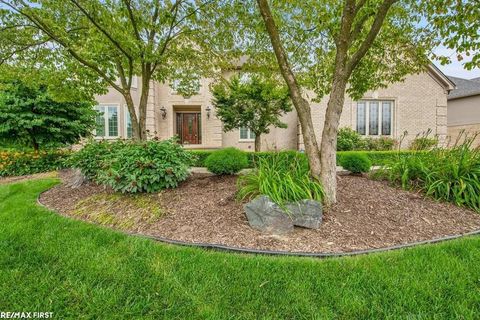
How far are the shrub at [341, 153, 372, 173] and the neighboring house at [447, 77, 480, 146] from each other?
1447cm

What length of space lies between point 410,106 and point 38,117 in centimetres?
1752

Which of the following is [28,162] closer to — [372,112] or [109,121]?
[109,121]

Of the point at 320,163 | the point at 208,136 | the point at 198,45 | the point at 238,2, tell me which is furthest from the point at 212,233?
the point at 208,136

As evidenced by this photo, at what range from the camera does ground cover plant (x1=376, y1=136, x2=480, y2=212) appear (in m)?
3.94

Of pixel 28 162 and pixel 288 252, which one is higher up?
pixel 28 162

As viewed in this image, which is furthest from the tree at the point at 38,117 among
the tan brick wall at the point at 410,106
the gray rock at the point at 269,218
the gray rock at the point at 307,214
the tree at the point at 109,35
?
the tan brick wall at the point at 410,106

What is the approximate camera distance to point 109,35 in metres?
4.55

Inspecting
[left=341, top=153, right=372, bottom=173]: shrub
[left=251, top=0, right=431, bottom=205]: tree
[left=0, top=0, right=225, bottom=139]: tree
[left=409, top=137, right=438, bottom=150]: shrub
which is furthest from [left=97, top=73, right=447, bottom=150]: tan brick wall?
[left=251, top=0, right=431, bottom=205]: tree

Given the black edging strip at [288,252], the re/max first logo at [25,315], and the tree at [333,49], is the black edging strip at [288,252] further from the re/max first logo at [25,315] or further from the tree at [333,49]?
the re/max first logo at [25,315]

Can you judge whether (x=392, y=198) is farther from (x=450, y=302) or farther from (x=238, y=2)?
(x=238, y=2)

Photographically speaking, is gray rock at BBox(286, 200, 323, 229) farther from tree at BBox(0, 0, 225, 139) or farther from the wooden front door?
the wooden front door

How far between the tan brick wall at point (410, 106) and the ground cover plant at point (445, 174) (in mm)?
8842

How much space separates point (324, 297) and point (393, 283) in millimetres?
624

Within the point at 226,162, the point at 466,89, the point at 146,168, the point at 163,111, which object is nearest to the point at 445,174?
the point at 226,162
